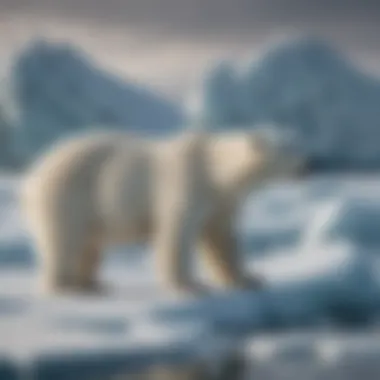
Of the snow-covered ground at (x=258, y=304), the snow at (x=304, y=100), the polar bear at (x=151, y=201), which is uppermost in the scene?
the snow at (x=304, y=100)

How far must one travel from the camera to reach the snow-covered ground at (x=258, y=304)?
1.30m

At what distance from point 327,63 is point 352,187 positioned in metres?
0.16

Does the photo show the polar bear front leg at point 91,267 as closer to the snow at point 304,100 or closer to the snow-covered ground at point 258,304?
the snow-covered ground at point 258,304

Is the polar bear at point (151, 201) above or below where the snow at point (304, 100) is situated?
below

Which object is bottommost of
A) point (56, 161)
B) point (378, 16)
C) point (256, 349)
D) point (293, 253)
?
point (256, 349)

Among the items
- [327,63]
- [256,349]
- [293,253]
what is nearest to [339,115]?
[327,63]

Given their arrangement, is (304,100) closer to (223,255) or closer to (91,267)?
(223,255)

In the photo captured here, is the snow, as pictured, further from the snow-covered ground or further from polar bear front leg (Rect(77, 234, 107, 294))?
polar bear front leg (Rect(77, 234, 107, 294))

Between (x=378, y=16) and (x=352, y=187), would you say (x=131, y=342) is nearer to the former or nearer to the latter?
(x=352, y=187)

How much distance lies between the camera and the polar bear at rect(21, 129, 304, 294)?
132 cm

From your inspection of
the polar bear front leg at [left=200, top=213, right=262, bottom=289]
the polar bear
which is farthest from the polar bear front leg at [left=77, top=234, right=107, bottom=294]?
the polar bear front leg at [left=200, top=213, right=262, bottom=289]

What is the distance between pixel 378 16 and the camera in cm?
138

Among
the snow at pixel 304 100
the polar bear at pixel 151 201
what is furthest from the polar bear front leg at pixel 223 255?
the snow at pixel 304 100

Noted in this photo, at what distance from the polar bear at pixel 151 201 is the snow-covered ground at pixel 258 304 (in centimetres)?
2
